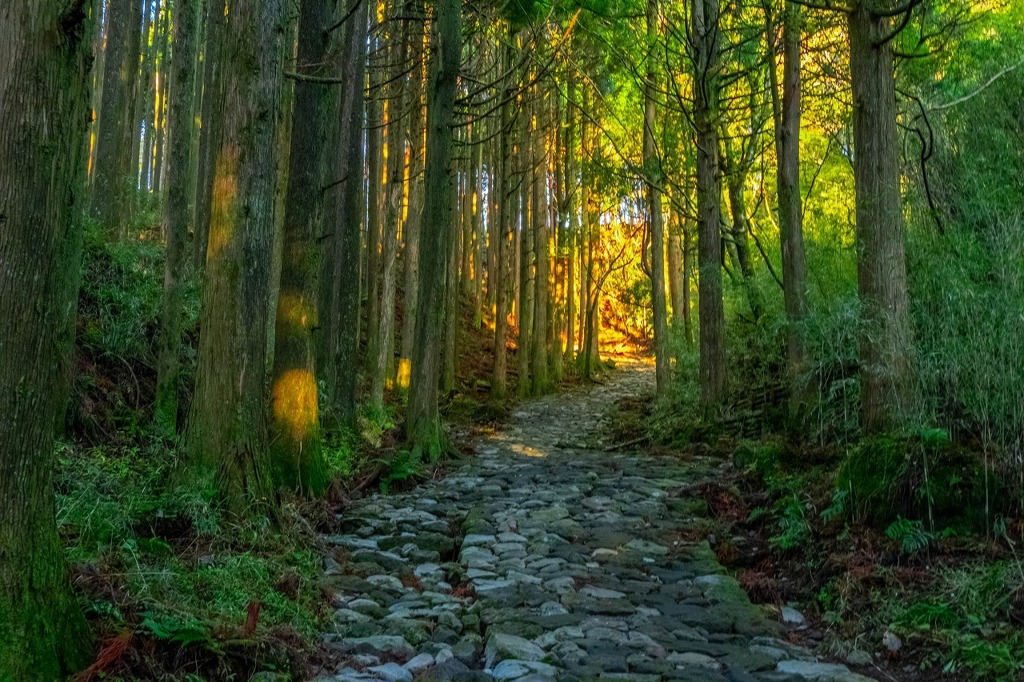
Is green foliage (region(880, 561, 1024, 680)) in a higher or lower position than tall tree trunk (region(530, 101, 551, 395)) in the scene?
lower

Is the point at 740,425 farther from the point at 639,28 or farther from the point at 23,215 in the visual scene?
→ the point at 23,215

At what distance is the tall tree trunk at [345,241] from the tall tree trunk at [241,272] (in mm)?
4071

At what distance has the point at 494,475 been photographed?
10219 mm

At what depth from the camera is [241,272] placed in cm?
637

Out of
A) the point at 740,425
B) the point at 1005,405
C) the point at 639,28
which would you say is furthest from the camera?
the point at 639,28

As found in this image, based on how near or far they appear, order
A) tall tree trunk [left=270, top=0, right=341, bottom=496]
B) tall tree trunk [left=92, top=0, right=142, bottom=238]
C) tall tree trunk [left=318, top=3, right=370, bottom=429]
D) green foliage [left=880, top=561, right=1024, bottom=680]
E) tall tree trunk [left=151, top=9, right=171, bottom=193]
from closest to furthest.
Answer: green foliage [left=880, top=561, right=1024, bottom=680] < tall tree trunk [left=270, top=0, right=341, bottom=496] < tall tree trunk [left=318, top=3, right=370, bottom=429] < tall tree trunk [left=92, top=0, right=142, bottom=238] < tall tree trunk [left=151, top=9, right=171, bottom=193]

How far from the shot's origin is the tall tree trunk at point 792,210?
10094 mm

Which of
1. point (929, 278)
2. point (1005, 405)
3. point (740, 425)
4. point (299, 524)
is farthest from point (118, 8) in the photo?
point (1005, 405)

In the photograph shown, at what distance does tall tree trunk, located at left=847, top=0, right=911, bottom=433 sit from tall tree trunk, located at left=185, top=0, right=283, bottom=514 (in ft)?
17.2

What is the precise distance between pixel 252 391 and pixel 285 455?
1628 mm

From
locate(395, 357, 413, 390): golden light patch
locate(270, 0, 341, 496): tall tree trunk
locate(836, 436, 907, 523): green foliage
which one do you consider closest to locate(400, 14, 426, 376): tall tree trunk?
locate(395, 357, 413, 390): golden light patch

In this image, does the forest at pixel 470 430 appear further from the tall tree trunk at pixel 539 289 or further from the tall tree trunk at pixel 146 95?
the tall tree trunk at pixel 146 95

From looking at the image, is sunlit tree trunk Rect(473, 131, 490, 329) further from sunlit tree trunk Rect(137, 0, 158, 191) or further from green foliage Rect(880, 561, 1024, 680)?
green foliage Rect(880, 561, 1024, 680)

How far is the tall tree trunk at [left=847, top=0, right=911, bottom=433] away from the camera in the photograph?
6891mm
